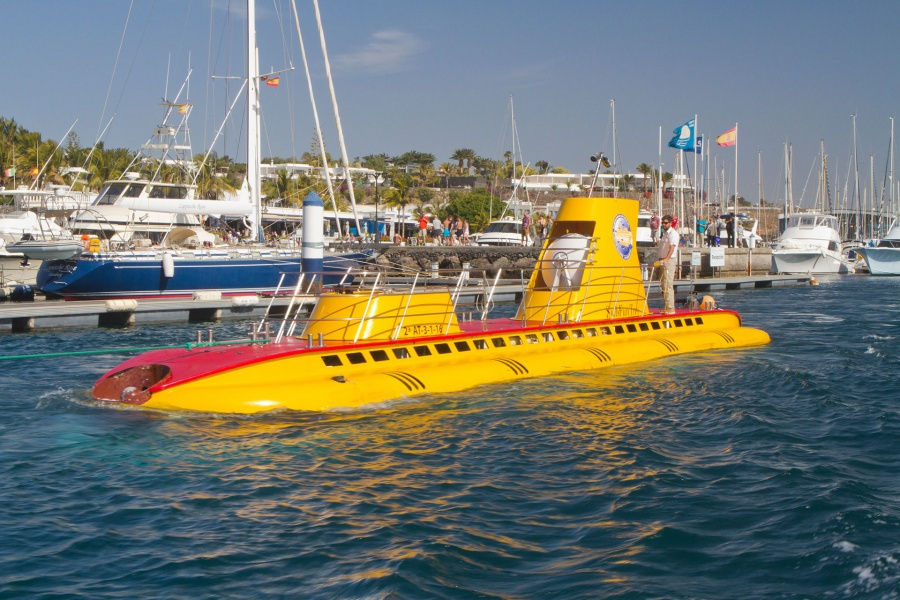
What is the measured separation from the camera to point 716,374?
20297 mm

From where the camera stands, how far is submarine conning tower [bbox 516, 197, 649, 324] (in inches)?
842

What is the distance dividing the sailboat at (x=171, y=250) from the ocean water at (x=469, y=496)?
642 inches

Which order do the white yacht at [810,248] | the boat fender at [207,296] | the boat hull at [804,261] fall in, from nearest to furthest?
the boat fender at [207,296] < the boat hull at [804,261] < the white yacht at [810,248]

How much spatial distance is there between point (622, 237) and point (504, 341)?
489 cm

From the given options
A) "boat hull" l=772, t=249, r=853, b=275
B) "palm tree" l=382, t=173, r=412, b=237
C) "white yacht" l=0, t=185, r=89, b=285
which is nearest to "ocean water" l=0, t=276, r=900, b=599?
"white yacht" l=0, t=185, r=89, b=285

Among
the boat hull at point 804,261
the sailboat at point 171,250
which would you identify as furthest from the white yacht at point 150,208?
the boat hull at point 804,261

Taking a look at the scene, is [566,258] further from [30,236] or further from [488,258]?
[488,258]

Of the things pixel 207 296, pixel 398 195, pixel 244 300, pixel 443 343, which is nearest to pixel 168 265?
pixel 207 296

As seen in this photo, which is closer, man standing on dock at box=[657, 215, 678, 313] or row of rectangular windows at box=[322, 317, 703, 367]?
row of rectangular windows at box=[322, 317, 703, 367]

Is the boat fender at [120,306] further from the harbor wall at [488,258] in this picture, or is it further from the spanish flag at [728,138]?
the spanish flag at [728,138]

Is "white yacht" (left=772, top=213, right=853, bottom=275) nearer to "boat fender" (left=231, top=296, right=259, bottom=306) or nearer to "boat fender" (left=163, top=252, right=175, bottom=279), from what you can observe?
"boat fender" (left=231, top=296, right=259, bottom=306)

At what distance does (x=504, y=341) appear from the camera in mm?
19359

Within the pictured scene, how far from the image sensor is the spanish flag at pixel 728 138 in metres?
59.6

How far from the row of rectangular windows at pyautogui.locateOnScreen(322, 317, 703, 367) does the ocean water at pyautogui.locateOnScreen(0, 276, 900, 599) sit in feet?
3.97
